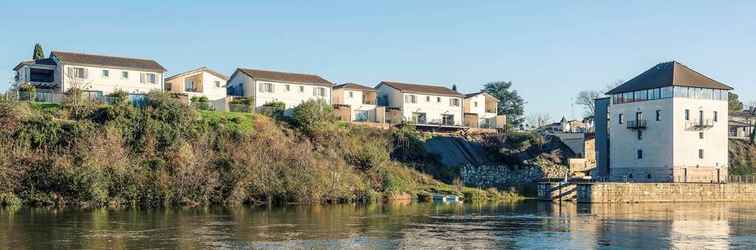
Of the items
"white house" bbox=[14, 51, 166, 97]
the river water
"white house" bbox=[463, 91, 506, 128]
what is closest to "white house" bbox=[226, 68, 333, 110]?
"white house" bbox=[14, 51, 166, 97]

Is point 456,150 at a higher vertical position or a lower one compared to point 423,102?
lower

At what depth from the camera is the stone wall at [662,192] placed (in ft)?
209

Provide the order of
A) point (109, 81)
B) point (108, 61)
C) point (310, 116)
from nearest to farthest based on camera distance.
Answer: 1. point (310, 116)
2. point (109, 81)
3. point (108, 61)

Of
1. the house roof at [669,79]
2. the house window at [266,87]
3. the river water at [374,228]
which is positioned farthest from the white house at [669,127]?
the house window at [266,87]

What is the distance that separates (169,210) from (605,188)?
1349 inches

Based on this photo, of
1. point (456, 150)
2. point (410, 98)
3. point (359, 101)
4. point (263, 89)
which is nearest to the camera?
point (456, 150)

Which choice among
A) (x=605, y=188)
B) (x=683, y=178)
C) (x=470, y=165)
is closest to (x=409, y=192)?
(x=470, y=165)

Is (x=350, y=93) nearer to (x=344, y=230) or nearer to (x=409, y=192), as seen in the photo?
(x=409, y=192)

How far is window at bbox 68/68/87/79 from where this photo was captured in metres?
69.7

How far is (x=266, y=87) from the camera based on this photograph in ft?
259

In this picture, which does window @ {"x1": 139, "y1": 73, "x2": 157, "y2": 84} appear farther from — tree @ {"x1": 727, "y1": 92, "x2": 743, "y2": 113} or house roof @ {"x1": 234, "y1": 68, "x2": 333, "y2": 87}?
tree @ {"x1": 727, "y1": 92, "x2": 743, "y2": 113}

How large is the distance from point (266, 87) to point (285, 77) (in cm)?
293

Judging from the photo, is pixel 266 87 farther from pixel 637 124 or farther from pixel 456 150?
pixel 637 124

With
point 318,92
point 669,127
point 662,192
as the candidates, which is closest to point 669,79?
point 669,127
